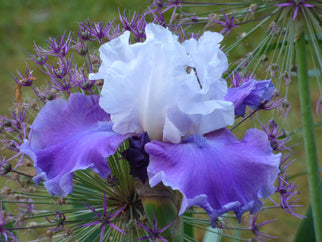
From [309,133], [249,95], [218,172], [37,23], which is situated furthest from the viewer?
[37,23]

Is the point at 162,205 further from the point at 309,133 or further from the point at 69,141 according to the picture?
the point at 309,133

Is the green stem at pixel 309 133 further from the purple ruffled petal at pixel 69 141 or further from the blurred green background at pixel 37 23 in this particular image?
the blurred green background at pixel 37 23

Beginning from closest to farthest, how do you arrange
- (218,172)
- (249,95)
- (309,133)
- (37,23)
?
(218,172), (249,95), (309,133), (37,23)

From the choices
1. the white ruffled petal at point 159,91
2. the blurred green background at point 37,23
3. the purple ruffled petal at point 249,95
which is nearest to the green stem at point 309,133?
the purple ruffled petal at point 249,95

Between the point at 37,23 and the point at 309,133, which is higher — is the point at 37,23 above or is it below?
below

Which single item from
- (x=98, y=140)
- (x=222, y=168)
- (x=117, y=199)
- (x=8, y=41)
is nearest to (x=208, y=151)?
(x=222, y=168)

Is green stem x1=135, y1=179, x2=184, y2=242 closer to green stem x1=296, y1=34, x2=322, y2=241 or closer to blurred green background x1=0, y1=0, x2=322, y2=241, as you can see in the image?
green stem x1=296, y1=34, x2=322, y2=241

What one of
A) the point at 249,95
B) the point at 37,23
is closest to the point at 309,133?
the point at 249,95

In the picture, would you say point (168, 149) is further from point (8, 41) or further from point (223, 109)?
point (8, 41)
